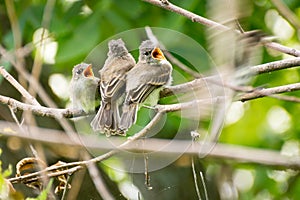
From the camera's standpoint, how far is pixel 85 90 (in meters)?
1.79

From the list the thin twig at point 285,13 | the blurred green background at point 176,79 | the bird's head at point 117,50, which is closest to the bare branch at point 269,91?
the bird's head at point 117,50

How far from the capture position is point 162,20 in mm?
3023

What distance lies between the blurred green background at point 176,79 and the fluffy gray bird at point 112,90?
0.67 meters

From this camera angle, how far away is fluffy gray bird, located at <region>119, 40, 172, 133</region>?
1726 mm

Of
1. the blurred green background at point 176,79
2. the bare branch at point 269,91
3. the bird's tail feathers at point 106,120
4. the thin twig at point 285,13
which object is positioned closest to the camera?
the thin twig at point 285,13

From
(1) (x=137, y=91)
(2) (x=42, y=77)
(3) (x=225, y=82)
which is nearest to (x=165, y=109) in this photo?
(1) (x=137, y=91)

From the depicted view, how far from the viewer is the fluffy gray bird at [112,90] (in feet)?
5.46

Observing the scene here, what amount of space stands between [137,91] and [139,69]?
0.17 feet

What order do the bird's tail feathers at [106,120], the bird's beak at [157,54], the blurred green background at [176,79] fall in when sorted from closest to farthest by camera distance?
the bird's tail feathers at [106,120]
the bird's beak at [157,54]
the blurred green background at [176,79]

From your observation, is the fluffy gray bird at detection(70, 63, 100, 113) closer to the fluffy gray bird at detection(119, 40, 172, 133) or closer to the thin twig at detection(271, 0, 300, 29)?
the fluffy gray bird at detection(119, 40, 172, 133)

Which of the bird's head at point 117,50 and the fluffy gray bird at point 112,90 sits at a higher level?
the bird's head at point 117,50

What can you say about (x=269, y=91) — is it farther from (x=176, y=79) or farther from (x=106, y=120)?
(x=176, y=79)

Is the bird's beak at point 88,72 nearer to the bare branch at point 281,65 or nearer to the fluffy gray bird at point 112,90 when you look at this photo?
the fluffy gray bird at point 112,90

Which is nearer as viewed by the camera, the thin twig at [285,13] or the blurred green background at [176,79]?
the thin twig at [285,13]
